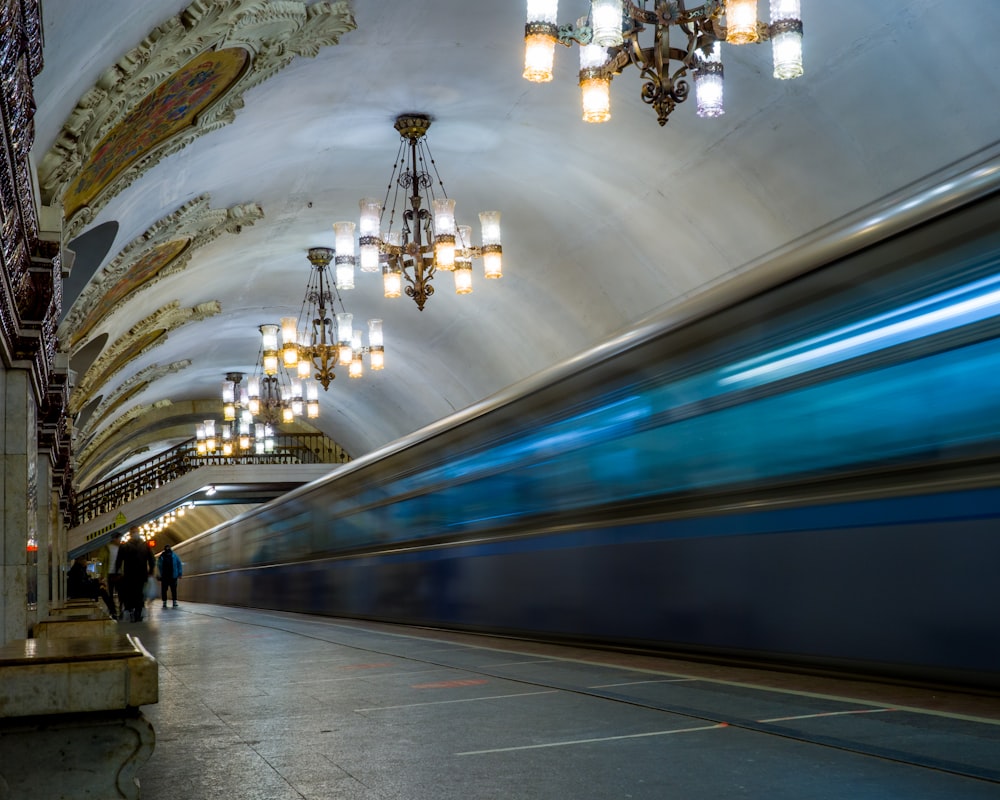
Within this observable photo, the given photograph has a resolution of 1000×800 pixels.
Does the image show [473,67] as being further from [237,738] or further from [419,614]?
[237,738]

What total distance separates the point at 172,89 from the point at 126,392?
18.1 m

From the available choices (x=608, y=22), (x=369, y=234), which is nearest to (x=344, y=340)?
(x=369, y=234)

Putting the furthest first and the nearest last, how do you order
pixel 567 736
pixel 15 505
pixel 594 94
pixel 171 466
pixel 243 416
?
pixel 171 466 → pixel 243 416 → pixel 15 505 → pixel 594 94 → pixel 567 736

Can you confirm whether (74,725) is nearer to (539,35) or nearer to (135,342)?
(539,35)

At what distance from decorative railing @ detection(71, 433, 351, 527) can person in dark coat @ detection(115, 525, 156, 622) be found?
14.7 meters

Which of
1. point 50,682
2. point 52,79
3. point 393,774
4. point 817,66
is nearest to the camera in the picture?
Result: point 50,682

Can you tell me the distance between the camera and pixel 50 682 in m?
2.62

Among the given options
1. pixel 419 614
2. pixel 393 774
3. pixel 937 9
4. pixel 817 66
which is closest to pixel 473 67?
pixel 817 66

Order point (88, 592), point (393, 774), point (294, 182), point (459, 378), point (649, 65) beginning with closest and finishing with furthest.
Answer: point (393, 774) → point (649, 65) → point (294, 182) → point (88, 592) → point (459, 378)

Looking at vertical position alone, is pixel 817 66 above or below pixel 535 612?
above

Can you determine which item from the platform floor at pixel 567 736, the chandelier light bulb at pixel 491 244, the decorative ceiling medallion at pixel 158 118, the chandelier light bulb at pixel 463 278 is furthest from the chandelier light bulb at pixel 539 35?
the chandelier light bulb at pixel 463 278

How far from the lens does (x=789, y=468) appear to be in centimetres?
446

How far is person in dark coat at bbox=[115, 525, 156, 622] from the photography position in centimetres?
1516

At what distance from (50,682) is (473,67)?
10.1 meters
